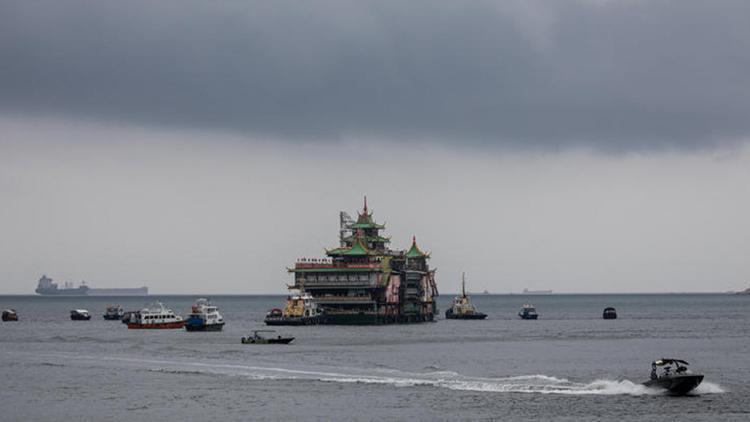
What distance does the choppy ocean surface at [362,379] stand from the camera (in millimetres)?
81438

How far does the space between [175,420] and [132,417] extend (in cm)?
341

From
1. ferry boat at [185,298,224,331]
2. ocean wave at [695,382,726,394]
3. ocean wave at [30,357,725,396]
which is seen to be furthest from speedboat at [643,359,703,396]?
ferry boat at [185,298,224,331]

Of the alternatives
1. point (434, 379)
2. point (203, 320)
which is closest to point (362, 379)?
point (434, 379)

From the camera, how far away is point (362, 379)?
101188mm

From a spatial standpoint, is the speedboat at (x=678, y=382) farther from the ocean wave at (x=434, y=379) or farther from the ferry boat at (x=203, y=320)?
the ferry boat at (x=203, y=320)

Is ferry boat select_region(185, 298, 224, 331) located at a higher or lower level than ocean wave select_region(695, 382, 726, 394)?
higher

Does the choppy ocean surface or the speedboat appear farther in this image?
the speedboat

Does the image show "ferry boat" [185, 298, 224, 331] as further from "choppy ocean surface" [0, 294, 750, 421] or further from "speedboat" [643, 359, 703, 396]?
"speedboat" [643, 359, 703, 396]

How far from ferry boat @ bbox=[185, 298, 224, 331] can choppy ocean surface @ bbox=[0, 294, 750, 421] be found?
22779mm

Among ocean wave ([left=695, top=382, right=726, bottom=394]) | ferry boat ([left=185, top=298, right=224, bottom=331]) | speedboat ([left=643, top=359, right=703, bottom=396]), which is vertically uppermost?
ferry boat ([left=185, top=298, right=224, bottom=331])

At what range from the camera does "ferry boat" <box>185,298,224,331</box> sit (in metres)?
189

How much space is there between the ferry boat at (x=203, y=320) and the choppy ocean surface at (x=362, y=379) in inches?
897

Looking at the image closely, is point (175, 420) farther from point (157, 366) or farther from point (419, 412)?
point (157, 366)

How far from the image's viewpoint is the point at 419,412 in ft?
265
